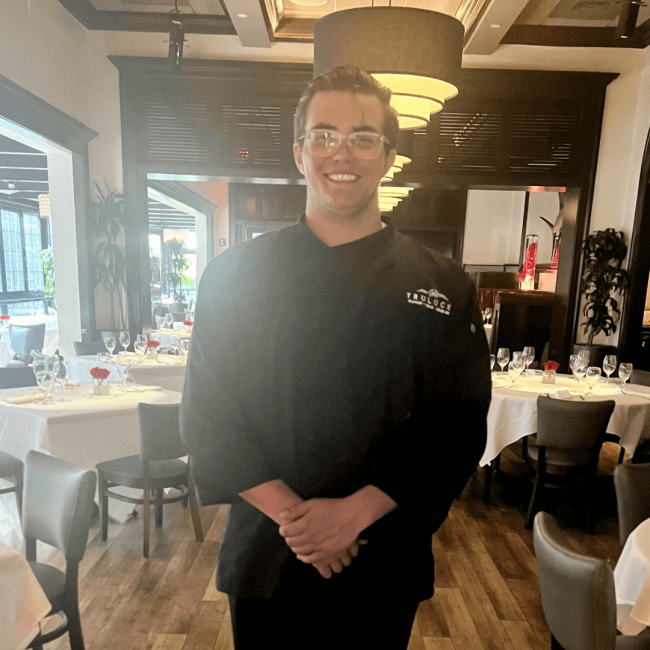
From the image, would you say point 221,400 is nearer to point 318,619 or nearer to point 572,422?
point 318,619

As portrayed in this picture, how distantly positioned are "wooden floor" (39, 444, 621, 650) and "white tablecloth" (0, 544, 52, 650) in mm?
891

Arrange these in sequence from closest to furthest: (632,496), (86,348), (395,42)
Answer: (632,496) < (395,42) < (86,348)

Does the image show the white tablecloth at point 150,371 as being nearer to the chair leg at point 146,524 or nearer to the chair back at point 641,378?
the chair leg at point 146,524

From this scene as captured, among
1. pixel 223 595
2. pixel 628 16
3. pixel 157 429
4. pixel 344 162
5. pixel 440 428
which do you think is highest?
pixel 628 16

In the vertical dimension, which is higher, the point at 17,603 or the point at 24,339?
the point at 17,603

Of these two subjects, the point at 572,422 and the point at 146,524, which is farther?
the point at 572,422

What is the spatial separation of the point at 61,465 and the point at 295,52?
208 inches

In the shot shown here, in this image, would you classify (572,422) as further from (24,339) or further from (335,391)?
(24,339)

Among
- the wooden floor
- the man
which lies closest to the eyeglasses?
the man

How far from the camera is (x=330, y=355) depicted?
1042 mm

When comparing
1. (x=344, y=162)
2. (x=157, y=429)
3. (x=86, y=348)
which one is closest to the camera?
(x=344, y=162)

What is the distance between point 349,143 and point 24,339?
21.7 feet

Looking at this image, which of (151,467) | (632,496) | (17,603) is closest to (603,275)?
(632,496)

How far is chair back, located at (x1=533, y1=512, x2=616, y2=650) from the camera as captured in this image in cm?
115
